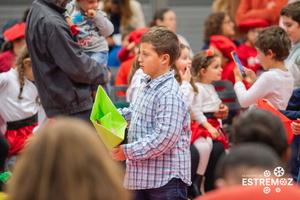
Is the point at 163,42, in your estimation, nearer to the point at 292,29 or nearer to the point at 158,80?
the point at 158,80

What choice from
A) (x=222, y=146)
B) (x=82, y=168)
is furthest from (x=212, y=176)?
(x=82, y=168)

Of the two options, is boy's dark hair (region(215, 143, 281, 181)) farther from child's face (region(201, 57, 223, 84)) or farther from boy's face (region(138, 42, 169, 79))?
child's face (region(201, 57, 223, 84))

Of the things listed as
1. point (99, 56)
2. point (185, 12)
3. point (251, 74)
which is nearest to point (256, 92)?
point (251, 74)

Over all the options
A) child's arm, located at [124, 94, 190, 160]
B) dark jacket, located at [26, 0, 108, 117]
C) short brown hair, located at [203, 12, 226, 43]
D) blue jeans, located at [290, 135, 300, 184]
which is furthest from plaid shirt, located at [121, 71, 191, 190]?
short brown hair, located at [203, 12, 226, 43]

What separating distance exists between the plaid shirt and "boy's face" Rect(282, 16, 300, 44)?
5.70ft

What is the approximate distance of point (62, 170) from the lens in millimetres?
1945

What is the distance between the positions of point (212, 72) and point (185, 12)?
512cm

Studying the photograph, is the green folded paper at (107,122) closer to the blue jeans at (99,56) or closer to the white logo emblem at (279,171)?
the blue jeans at (99,56)

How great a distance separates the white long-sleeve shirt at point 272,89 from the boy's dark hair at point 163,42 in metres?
0.93

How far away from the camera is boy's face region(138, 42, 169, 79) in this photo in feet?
13.0

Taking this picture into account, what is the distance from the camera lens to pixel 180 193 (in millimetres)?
3891

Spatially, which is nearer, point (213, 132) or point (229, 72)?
point (213, 132)

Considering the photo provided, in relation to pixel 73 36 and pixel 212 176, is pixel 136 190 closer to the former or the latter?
pixel 73 36

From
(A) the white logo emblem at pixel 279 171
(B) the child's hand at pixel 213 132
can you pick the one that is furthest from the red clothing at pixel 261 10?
(A) the white logo emblem at pixel 279 171
